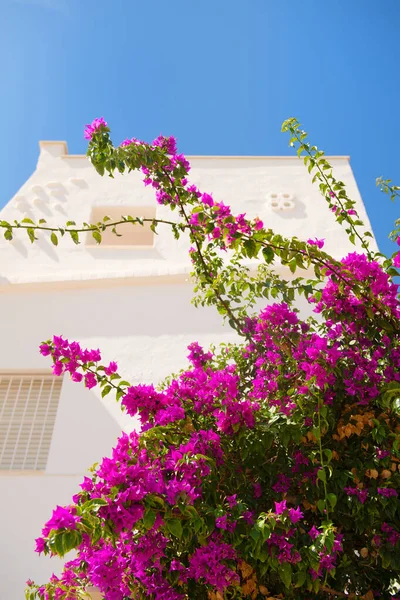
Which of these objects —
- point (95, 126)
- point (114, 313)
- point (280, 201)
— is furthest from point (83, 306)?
point (280, 201)

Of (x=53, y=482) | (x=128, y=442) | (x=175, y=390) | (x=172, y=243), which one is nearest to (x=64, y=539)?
(x=128, y=442)

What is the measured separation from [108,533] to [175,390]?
1.05 metres

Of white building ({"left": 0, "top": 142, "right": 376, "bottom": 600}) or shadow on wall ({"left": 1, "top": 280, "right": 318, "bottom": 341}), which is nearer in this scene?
white building ({"left": 0, "top": 142, "right": 376, "bottom": 600})

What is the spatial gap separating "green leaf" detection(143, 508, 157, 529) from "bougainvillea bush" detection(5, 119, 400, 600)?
139mm

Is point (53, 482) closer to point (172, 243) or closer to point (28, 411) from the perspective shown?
point (28, 411)

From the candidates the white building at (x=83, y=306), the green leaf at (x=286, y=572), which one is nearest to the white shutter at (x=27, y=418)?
the white building at (x=83, y=306)

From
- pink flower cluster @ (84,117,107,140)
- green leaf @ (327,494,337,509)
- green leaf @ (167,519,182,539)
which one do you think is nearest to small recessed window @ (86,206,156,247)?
pink flower cluster @ (84,117,107,140)

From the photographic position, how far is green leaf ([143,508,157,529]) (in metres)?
1.56

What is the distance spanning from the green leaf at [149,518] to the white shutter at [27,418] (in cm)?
330

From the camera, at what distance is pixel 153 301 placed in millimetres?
5660

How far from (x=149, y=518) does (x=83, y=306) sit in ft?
14.0

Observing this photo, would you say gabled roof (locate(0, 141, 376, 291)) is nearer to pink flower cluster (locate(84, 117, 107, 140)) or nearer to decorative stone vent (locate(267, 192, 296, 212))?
decorative stone vent (locate(267, 192, 296, 212))

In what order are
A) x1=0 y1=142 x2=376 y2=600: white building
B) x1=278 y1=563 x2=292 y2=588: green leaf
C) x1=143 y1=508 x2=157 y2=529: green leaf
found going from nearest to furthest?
x1=143 y1=508 x2=157 y2=529: green leaf → x1=278 y1=563 x2=292 y2=588: green leaf → x1=0 y1=142 x2=376 y2=600: white building

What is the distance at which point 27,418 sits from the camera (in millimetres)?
4875
